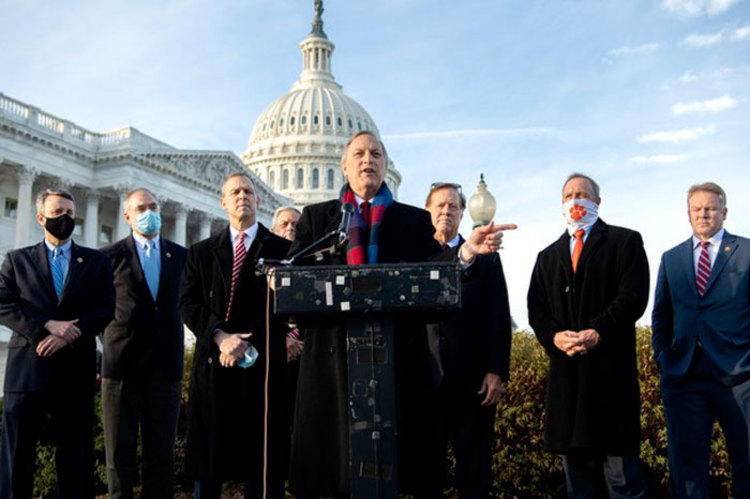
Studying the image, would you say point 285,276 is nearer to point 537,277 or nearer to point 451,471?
point 537,277

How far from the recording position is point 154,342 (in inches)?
234

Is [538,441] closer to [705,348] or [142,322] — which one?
[705,348]

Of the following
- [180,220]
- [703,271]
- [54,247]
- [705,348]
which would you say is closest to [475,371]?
[705,348]

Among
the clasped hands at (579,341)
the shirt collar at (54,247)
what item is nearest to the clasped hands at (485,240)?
the clasped hands at (579,341)

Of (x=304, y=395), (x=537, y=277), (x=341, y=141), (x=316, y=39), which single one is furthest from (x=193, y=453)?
(x=316, y=39)

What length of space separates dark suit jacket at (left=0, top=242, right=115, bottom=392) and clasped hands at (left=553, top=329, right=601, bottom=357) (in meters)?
3.46

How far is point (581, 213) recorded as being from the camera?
16.9ft

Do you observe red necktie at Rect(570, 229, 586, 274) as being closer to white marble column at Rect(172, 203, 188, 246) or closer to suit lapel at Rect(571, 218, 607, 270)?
suit lapel at Rect(571, 218, 607, 270)

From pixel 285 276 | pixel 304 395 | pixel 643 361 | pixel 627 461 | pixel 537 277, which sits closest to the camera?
pixel 285 276

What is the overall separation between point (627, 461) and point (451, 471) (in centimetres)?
270

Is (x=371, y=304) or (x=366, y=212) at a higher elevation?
(x=366, y=212)

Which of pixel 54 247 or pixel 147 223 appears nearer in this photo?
pixel 54 247

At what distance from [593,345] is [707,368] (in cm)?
109

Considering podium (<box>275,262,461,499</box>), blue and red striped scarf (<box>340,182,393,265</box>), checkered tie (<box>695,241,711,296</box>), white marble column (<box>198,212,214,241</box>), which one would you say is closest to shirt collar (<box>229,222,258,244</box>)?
blue and red striped scarf (<box>340,182,393,265</box>)
